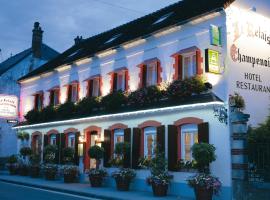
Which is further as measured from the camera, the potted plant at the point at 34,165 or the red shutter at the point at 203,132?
the potted plant at the point at 34,165

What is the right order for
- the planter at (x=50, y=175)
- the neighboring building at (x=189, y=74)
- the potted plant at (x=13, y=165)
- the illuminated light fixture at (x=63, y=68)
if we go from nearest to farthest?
the neighboring building at (x=189, y=74)
the planter at (x=50, y=175)
the illuminated light fixture at (x=63, y=68)
the potted plant at (x=13, y=165)

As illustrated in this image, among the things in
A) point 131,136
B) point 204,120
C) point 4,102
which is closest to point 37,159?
point 4,102

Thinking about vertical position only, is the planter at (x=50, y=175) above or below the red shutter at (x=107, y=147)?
below

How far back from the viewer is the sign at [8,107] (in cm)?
2786

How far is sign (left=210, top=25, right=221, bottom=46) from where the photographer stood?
13898 millimetres

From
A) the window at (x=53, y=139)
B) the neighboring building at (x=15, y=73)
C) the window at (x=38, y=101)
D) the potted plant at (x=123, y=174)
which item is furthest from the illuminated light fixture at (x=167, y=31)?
the neighboring building at (x=15, y=73)

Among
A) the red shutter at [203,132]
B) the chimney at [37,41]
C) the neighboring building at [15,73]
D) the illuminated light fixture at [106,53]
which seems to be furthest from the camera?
the chimney at [37,41]

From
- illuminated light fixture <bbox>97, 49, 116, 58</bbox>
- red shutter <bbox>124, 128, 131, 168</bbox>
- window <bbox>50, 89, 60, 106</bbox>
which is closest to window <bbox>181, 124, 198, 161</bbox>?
red shutter <bbox>124, 128, 131, 168</bbox>

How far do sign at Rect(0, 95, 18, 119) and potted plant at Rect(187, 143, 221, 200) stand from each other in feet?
59.2

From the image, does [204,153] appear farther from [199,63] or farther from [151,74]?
[151,74]

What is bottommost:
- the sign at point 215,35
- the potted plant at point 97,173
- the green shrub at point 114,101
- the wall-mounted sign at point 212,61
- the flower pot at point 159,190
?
the flower pot at point 159,190

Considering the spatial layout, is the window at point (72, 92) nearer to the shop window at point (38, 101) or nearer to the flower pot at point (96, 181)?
the shop window at point (38, 101)

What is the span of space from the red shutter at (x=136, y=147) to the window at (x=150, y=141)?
0.30 m

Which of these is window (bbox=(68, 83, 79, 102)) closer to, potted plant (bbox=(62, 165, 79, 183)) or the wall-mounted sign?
potted plant (bbox=(62, 165, 79, 183))
